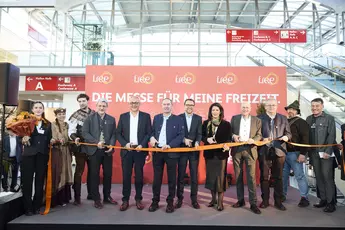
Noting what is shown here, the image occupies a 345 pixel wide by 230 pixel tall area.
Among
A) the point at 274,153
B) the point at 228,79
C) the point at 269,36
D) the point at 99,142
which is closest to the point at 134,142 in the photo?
the point at 99,142

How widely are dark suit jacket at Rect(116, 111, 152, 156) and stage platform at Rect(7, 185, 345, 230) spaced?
2.72ft

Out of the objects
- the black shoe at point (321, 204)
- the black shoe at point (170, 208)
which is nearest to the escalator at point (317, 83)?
the black shoe at point (321, 204)

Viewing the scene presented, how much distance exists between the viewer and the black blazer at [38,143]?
10.9 feet

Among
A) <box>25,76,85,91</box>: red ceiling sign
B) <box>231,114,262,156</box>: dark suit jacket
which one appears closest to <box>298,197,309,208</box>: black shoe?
<box>231,114,262,156</box>: dark suit jacket

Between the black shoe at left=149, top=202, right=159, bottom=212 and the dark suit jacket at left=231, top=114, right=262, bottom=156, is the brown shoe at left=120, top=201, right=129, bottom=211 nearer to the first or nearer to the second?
the black shoe at left=149, top=202, right=159, bottom=212

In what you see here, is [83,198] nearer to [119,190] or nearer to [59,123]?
[119,190]

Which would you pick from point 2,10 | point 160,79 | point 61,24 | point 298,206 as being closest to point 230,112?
point 160,79

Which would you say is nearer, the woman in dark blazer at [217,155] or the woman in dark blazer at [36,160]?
the woman in dark blazer at [36,160]

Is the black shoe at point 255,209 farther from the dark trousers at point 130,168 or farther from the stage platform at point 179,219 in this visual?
the dark trousers at point 130,168

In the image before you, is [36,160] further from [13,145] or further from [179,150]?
[13,145]

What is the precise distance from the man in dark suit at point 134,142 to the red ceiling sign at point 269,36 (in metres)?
7.14

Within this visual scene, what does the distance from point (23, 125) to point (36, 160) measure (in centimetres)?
46

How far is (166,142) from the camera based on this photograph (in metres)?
3.72

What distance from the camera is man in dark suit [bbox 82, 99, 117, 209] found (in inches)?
148
